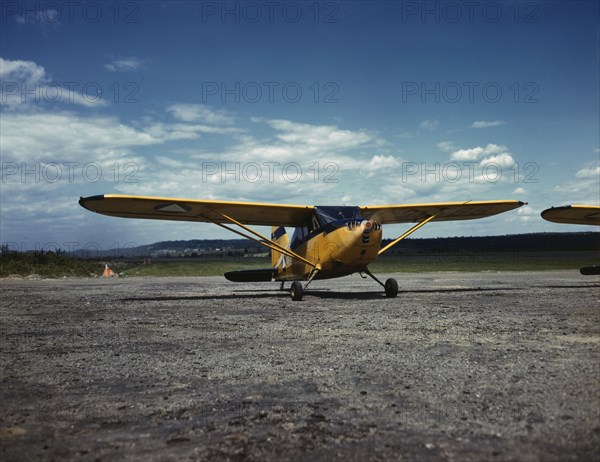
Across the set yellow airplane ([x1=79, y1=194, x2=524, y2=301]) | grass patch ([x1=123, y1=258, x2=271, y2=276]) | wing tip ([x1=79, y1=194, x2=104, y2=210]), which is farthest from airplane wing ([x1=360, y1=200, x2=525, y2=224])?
grass patch ([x1=123, y1=258, x2=271, y2=276])

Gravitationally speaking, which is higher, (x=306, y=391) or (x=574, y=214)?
(x=574, y=214)

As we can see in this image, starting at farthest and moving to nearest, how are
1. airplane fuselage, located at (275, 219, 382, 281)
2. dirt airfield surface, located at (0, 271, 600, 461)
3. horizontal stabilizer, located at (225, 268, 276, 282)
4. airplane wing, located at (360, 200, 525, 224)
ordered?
horizontal stabilizer, located at (225, 268, 276, 282)
airplane wing, located at (360, 200, 525, 224)
airplane fuselage, located at (275, 219, 382, 281)
dirt airfield surface, located at (0, 271, 600, 461)

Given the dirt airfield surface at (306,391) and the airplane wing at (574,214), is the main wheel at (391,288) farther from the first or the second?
the airplane wing at (574,214)

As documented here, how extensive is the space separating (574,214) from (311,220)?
387 inches

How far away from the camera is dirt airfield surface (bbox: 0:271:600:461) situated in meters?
2.93

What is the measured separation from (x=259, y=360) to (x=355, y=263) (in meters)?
7.85

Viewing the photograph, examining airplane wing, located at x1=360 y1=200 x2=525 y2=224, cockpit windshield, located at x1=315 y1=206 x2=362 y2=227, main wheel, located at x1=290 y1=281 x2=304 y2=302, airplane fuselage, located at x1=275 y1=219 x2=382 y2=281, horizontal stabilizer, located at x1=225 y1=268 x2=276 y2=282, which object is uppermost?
airplane wing, located at x1=360 y1=200 x2=525 y2=224

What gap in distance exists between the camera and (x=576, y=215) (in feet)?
59.7

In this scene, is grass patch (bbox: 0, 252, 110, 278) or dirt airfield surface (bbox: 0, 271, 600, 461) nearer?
dirt airfield surface (bbox: 0, 271, 600, 461)

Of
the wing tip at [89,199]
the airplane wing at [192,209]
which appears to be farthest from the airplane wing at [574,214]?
the wing tip at [89,199]

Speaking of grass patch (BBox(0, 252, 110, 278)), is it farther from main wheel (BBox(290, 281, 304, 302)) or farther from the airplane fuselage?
main wheel (BBox(290, 281, 304, 302))

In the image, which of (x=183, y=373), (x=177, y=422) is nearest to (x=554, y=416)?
(x=177, y=422)

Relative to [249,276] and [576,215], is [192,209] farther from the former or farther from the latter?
[576,215]

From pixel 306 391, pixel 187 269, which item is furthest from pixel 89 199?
pixel 187 269
